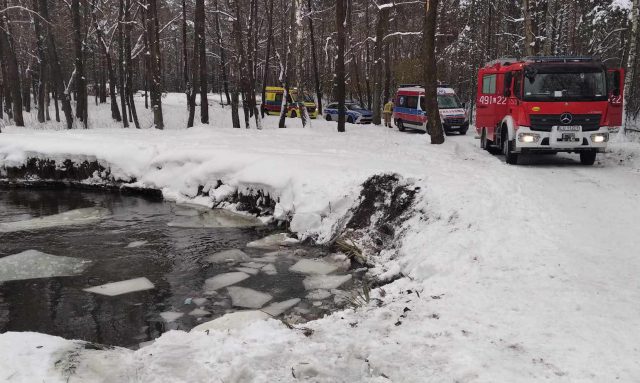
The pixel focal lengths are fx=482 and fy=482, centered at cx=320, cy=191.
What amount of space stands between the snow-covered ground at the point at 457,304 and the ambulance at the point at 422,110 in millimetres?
12307

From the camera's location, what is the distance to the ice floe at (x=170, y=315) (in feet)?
19.7

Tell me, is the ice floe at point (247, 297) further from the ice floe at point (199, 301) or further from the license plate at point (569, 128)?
the license plate at point (569, 128)

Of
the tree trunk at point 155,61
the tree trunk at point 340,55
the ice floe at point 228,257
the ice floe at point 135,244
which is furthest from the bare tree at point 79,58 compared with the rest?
the ice floe at point 228,257

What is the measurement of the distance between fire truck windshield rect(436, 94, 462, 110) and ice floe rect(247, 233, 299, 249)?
16471 mm

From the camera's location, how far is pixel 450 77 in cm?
4356

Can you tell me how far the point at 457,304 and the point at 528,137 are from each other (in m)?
8.09

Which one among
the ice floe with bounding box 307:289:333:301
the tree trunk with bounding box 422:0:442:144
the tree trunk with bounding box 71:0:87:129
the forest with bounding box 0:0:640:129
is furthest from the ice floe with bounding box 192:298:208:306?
the tree trunk with bounding box 71:0:87:129

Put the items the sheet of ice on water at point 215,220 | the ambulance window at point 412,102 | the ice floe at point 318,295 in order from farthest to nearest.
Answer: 1. the ambulance window at point 412,102
2. the sheet of ice on water at point 215,220
3. the ice floe at point 318,295

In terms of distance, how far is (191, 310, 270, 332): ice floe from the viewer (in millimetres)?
5449

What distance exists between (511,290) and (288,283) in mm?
3239

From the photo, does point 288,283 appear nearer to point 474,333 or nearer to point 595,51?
point 474,333

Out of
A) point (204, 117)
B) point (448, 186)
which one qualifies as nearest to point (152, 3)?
point (204, 117)

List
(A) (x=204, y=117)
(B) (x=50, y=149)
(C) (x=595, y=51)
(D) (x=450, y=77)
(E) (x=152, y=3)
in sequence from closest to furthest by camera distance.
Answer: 1. (B) (x=50, y=149)
2. (E) (x=152, y=3)
3. (A) (x=204, y=117)
4. (C) (x=595, y=51)
5. (D) (x=450, y=77)

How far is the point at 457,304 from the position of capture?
5117mm
